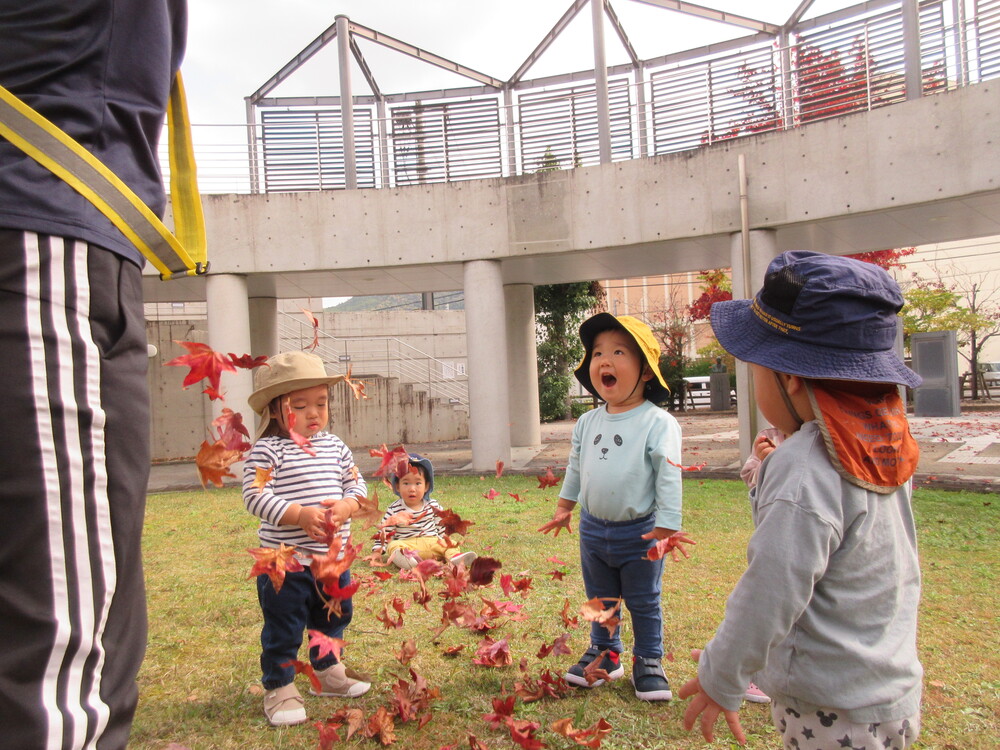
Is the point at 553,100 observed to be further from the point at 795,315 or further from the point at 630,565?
the point at 795,315

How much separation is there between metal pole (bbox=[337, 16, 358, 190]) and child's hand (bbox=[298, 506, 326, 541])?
33.3 feet

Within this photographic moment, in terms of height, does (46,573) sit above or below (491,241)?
below

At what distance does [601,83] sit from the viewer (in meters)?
12.5

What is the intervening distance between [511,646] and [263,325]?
12.8 metres

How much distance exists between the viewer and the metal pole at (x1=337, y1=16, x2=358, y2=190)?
1279 cm

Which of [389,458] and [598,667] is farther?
[389,458]

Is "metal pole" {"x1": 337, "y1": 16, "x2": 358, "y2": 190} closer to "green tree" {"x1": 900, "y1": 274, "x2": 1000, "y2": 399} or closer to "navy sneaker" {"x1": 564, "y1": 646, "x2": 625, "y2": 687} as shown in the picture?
"navy sneaker" {"x1": 564, "y1": 646, "x2": 625, "y2": 687}

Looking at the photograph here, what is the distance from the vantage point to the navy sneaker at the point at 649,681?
129 inches

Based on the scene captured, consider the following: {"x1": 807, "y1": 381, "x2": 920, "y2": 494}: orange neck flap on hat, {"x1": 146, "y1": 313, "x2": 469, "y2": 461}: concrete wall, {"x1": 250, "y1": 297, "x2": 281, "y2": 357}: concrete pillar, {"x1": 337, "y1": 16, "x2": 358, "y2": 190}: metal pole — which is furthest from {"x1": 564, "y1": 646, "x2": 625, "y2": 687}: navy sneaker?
{"x1": 146, "y1": 313, "x2": 469, "y2": 461}: concrete wall

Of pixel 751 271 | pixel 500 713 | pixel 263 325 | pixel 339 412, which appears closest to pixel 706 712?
pixel 500 713

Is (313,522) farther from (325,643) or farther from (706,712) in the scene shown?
(706,712)

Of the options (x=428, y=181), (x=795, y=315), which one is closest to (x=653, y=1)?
(x=428, y=181)

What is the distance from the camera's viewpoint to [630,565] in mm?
3430

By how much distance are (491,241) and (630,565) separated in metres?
9.11
